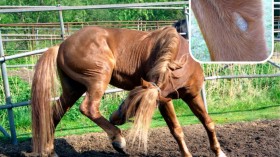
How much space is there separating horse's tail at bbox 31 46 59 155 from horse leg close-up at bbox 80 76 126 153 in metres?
0.46

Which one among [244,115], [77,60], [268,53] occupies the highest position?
[268,53]

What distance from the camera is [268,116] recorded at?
7.25 metres

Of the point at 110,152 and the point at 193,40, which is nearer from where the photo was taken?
the point at 193,40

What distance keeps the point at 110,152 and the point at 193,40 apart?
148 inches

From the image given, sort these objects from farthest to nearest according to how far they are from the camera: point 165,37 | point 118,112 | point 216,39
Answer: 1. point 165,37
2. point 118,112
3. point 216,39

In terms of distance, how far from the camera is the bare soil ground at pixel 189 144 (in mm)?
5203

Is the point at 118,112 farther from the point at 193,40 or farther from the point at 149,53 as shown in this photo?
the point at 193,40

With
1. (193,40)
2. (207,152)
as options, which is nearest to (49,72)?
(207,152)

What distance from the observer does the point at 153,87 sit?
3.95 m

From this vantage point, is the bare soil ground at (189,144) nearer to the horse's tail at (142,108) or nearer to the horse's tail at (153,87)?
the horse's tail at (153,87)

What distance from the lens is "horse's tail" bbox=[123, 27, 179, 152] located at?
11.7 ft

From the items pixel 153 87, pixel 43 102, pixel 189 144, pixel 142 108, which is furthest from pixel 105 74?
pixel 189 144

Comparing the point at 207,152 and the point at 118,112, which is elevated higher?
the point at 118,112

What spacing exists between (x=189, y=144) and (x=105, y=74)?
1464 mm
